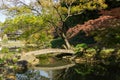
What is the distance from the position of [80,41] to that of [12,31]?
7.96m

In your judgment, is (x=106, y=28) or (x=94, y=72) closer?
(x=94, y=72)

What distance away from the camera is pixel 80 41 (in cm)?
2923

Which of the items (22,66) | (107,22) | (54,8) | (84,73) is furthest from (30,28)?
(84,73)

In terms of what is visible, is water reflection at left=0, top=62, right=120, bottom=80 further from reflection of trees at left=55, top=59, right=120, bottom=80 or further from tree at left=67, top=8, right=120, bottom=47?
tree at left=67, top=8, right=120, bottom=47

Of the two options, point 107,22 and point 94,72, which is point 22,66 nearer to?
point 94,72

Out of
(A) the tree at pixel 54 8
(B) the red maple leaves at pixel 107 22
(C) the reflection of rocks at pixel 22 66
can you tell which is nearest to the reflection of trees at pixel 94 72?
(C) the reflection of rocks at pixel 22 66

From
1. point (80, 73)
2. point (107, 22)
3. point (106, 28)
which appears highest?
point (107, 22)

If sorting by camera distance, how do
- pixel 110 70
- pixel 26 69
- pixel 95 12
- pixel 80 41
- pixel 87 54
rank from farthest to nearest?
pixel 80 41
pixel 95 12
pixel 87 54
pixel 26 69
pixel 110 70

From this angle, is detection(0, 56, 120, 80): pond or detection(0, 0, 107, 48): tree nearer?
detection(0, 56, 120, 80): pond

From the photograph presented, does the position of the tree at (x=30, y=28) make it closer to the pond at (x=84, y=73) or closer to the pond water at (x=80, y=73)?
the pond water at (x=80, y=73)

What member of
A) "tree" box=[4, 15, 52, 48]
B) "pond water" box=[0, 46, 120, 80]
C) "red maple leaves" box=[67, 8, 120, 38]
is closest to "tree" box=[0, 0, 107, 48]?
"tree" box=[4, 15, 52, 48]

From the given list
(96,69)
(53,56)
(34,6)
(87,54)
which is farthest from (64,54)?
(96,69)

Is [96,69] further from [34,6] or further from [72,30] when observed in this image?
[34,6]

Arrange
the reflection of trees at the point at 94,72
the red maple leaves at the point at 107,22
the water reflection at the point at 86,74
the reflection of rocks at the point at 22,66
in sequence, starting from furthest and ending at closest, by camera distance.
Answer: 1. the red maple leaves at the point at 107,22
2. the reflection of rocks at the point at 22,66
3. the water reflection at the point at 86,74
4. the reflection of trees at the point at 94,72
